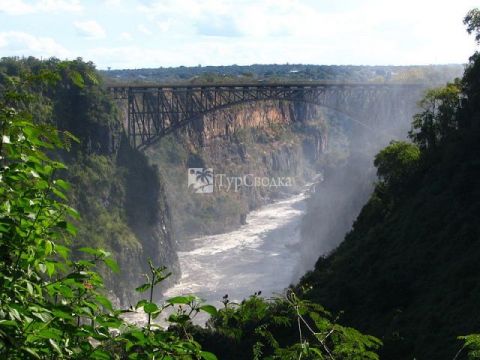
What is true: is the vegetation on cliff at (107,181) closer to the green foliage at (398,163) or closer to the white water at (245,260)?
the white water at (245,260)

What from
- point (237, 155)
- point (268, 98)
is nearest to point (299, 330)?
point (268, 98)

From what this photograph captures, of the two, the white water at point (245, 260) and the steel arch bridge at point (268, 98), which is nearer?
the white water at point (245, 260)

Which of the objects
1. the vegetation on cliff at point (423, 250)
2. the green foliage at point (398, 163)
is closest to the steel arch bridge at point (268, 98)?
the green foliage at point (398, 163)

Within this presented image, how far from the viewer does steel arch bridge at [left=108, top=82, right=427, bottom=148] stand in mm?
76188

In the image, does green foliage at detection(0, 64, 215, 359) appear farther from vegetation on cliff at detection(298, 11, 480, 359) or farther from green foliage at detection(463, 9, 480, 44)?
green foliage at detection(463, 9, 480, 44)

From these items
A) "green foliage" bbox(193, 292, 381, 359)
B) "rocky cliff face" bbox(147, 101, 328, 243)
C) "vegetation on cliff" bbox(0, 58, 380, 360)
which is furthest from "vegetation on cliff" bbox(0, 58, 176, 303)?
"vegetation on cliff" bbox(0, 58, 380, 360)

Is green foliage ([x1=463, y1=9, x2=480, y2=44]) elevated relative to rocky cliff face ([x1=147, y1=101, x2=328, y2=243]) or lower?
elevated

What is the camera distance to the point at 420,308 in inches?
997

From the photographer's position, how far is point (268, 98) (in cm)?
7512

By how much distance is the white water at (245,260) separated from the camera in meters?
75.8

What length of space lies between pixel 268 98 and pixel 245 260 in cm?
2482

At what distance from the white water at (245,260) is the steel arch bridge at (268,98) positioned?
55.6 feet

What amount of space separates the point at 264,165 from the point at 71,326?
13623cm

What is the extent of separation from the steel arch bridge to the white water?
667 inches
